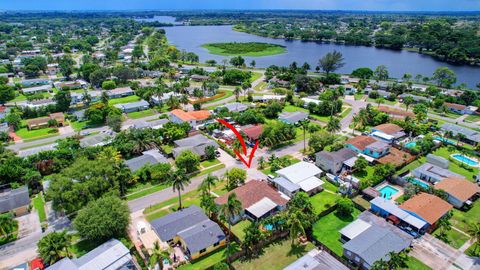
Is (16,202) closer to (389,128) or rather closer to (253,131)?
(253,131)

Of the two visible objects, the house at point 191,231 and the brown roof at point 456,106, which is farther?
the brown roof at point 456,106

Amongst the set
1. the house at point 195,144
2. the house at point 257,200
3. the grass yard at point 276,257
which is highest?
the house at point 195,144

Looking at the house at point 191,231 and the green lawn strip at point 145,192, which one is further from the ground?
the house at point 191,231

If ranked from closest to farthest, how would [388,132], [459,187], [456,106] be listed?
[459,187]
[388,132]
[456,106]

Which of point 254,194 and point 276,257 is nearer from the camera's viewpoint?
point 276,257

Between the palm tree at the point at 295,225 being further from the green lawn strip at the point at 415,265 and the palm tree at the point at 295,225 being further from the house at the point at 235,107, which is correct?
the house at the point at 235,107

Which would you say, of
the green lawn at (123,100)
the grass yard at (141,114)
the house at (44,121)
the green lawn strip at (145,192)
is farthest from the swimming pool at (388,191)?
the green lawn at (123,100)

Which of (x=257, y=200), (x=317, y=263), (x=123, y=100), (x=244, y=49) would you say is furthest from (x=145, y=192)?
(x=244, y=49)

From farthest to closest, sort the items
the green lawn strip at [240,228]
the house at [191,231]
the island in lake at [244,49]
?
the island in lake at [244,49], the green lawn strip at [240,228], the house at [191,231]
